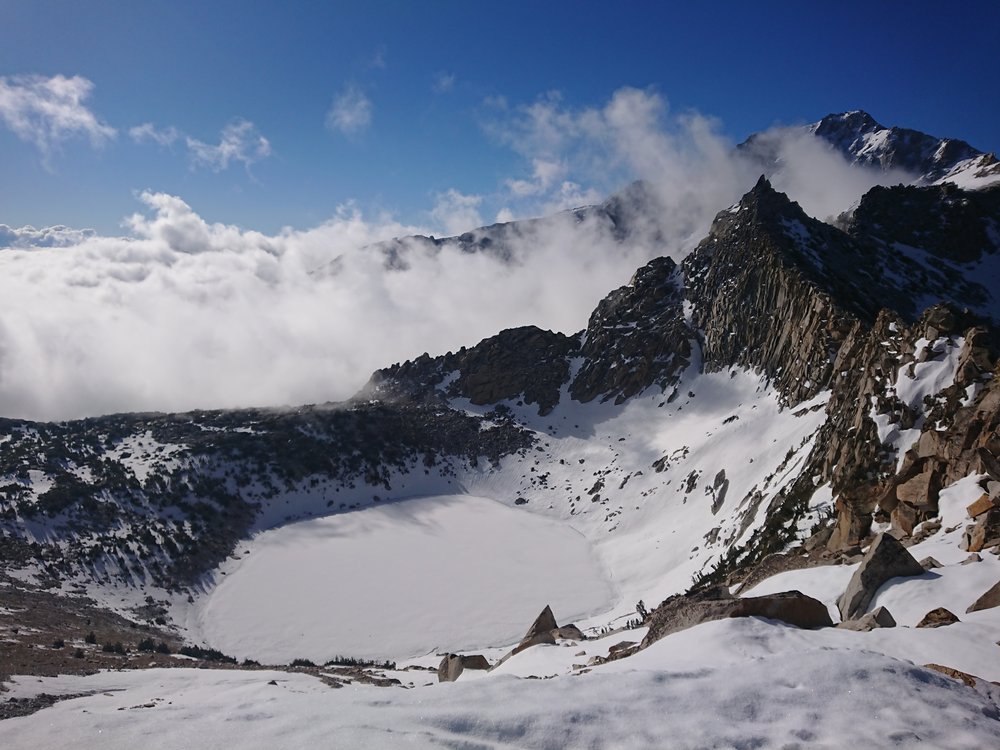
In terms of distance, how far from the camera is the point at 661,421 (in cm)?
6812

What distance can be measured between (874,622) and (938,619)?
935 millimetres

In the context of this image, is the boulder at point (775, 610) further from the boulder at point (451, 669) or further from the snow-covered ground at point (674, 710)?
the boulder at point (451, 669)

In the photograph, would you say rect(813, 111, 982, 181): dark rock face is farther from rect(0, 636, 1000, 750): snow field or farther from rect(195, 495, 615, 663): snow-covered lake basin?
rect(0, 636, 1000, 750): snow field

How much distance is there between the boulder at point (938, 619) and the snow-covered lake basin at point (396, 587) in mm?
26434

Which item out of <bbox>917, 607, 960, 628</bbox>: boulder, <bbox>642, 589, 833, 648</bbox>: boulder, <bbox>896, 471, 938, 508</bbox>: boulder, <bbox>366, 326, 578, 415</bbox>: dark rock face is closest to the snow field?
<bbox>642, 589, 833, 648</bbox>: boulder

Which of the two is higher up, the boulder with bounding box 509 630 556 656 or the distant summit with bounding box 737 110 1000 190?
the distant summit with bounding box 737 110 1000 190

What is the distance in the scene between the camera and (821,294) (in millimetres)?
47750

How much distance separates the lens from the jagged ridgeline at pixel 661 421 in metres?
21.4

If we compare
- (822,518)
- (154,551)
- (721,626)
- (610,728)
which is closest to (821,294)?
(822,518)

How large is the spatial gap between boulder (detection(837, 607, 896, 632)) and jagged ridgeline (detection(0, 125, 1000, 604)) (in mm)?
7316

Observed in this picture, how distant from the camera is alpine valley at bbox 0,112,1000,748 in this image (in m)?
7.76

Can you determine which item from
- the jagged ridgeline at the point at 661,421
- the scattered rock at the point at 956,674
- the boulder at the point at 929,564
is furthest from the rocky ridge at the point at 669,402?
the scattered rock at the point at 956,674

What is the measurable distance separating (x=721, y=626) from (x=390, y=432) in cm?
Answer: 7198

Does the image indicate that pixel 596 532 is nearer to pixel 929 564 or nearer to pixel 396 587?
pixel 396 587
